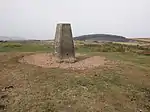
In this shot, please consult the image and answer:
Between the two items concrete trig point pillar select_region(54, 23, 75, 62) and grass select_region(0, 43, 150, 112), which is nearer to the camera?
grass select_region(0, 43, 150, 112)

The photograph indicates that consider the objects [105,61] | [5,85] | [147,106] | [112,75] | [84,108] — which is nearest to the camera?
[84,108]

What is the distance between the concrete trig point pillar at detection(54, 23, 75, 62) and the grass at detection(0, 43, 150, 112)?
79.7 inches

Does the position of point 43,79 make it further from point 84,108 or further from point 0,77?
point 84,108

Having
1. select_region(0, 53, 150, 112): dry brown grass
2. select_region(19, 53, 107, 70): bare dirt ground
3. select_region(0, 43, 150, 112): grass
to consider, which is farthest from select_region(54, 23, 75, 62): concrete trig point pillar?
select_region(0, 43, 150, 112): grass

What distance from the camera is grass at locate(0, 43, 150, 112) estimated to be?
1046 centimetres

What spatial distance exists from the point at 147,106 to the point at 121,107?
138 cm

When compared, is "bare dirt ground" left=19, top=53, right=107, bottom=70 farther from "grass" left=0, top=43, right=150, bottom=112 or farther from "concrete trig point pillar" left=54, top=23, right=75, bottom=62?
"grass" left=0, top=43, right=150, bottom=112

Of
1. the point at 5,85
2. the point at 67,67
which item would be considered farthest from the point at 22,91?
the point at 67,67

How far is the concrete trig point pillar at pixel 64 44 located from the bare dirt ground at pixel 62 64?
0.51m

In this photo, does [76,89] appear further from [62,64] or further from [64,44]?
[64,44]

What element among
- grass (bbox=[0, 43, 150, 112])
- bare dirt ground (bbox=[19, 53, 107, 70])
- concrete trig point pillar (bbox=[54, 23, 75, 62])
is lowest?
grass (bbox=[0, 43, 150, 112])

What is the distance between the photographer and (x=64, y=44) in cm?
1616

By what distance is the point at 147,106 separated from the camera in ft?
37.2

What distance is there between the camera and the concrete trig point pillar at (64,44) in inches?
634
